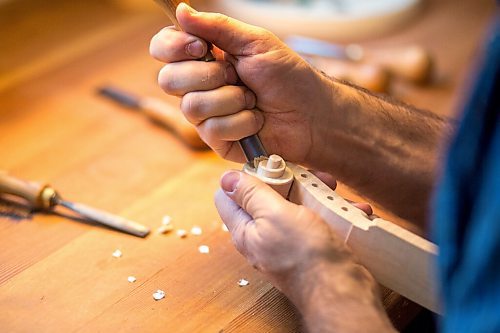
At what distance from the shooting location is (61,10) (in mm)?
1569

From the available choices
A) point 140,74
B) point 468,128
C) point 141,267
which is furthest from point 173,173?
point 468,128

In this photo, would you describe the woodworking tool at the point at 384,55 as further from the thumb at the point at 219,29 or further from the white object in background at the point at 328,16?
the thumb at the point at 219,29

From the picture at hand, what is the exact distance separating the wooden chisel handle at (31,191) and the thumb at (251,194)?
0.93 feet

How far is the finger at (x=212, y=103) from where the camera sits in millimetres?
820

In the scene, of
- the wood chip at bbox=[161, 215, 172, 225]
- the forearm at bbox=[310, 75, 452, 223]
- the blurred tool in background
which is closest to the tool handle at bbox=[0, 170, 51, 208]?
the wood chip at bbox=[161, 215, 172, 225]

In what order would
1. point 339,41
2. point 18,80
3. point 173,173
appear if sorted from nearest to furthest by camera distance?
point 173,173 → point 18,80 → point 339,41

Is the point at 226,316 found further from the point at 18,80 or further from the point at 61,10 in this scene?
the point at 61,10

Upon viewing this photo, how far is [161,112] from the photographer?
3.76 ft

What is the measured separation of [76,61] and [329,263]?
2.78 feet

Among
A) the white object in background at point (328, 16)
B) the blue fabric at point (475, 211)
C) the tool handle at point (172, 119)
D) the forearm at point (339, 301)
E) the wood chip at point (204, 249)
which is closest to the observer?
the blue fabric at point (475, 211)

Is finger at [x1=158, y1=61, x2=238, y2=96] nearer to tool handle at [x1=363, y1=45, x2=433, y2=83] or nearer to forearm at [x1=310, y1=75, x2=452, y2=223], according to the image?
forearm at [x1=310, y1=75, x2=452, y2=223]

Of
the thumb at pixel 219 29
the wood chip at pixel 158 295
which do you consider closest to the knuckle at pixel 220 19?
the thumb at pixel 219 29

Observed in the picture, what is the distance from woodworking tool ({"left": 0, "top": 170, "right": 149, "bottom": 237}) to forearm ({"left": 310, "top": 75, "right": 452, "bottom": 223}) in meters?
0.27

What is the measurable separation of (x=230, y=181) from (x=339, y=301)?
185 mm
